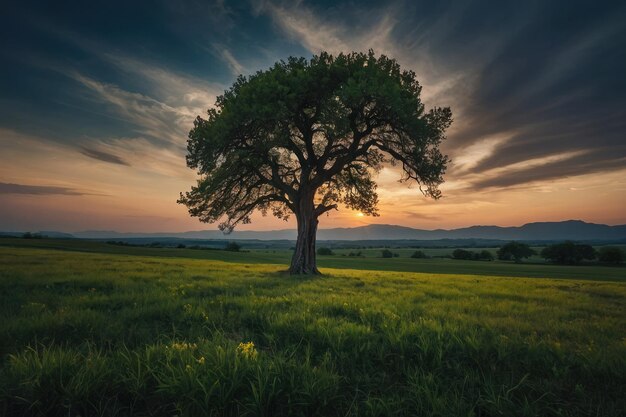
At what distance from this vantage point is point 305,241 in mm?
21156

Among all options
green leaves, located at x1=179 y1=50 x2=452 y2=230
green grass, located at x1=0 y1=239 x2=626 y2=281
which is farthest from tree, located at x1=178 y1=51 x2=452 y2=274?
green grass, located at x1=0 y1=239 x2=626 y2=281

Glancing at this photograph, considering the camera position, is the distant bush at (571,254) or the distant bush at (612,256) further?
the distant bush at (571,254)

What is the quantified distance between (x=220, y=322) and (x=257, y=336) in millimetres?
1043

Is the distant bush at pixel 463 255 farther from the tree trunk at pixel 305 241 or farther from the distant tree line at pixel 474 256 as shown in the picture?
the tree trunk at pixel 305 241

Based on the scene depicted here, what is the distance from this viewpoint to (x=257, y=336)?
5.18m

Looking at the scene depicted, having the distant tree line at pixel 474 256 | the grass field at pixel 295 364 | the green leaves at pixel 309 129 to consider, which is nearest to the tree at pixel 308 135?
the green leaves at pixel 309 129

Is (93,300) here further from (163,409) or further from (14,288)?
(163,409)

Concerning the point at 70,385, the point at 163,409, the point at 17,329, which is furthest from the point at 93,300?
the point at 163,409

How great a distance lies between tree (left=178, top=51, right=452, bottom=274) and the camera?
651 inches

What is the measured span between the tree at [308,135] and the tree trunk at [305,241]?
0.07 m

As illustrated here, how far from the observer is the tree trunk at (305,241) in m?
21.1

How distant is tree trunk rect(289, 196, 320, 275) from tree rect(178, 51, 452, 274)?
2.9 inches

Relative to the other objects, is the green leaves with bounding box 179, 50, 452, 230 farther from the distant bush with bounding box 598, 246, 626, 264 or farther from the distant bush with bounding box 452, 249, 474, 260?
the distant bush with bounding box 598, 246, 626, 264

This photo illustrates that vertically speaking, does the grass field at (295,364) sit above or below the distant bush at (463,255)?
above
